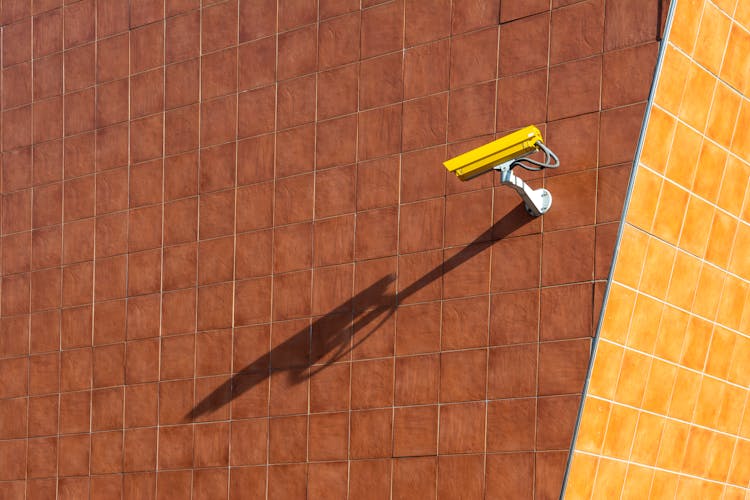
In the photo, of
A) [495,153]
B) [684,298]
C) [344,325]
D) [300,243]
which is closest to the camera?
[495,153]

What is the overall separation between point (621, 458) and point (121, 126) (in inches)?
194

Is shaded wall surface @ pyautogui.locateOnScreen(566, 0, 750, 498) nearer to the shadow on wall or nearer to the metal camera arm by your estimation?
the metal camera arm

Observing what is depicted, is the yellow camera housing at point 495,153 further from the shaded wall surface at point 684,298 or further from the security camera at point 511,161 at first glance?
the shaded wall surface at point 684,298

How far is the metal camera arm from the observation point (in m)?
7.50

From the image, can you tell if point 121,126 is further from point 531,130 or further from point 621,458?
point 621,458

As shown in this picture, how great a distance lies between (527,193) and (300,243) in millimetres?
1991

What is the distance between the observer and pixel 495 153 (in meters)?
7.52

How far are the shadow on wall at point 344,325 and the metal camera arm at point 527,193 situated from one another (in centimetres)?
12

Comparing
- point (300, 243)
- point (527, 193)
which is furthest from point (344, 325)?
point (527, 193)

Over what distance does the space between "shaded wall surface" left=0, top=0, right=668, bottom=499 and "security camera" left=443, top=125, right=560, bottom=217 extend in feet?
0.45

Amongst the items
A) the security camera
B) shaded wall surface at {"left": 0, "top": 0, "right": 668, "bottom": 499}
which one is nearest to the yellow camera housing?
the security camera

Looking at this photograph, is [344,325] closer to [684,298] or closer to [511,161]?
[511,161]

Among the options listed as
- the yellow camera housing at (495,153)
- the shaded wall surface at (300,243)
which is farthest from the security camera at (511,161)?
the shaded wall surface at (300,243)

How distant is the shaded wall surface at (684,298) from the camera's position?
7.48 metres
